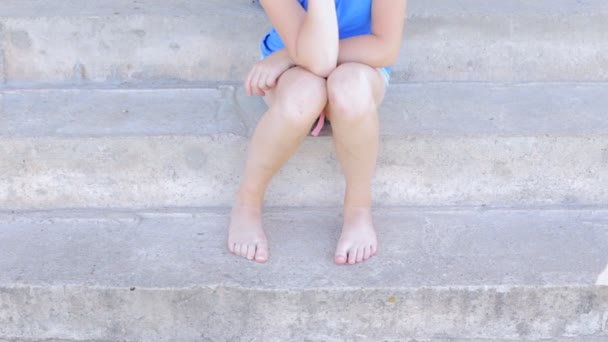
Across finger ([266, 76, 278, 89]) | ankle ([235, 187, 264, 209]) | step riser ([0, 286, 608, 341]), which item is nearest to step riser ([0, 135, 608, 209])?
ankle ([235, 187, 264, 209])

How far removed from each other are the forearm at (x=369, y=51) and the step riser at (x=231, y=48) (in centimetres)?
64

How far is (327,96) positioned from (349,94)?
8cm

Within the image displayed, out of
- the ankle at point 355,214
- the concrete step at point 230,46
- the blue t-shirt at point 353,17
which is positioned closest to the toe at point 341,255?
the ankle at point 355,214

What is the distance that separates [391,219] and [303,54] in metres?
0.60

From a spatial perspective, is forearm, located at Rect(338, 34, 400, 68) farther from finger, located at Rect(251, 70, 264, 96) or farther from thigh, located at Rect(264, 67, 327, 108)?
finger, located at Rect(251, 70, 264, 96)

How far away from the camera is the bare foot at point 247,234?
205cm

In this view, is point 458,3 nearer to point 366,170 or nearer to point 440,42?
point 440,42

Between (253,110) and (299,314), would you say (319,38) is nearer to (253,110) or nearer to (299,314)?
(253,110)

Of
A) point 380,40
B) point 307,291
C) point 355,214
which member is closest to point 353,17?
point 380,40

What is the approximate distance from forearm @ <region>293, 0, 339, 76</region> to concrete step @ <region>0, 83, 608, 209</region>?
0.30 meters

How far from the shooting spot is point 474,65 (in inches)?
107

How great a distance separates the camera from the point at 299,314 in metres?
1.96

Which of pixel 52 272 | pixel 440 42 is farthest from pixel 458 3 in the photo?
pixel 52 272

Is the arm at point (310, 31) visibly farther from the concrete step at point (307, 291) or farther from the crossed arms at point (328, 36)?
the concrete step at point (307, 291)
